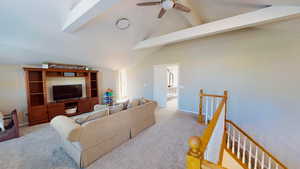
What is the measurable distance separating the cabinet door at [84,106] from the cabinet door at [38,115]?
0.88 meters

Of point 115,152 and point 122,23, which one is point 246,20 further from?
point 115,152

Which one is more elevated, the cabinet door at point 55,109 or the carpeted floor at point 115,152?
the cabinet door at point 55,109

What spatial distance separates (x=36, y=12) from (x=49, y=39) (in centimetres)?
75

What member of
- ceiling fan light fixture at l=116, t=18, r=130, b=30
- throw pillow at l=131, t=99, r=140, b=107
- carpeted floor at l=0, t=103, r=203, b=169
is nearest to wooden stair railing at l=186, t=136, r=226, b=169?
carpeted floor at l=0, t=103, r=203, b=169

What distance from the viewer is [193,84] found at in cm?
408

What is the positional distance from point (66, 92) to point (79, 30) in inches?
88.6

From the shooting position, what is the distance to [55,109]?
3355 millimetres

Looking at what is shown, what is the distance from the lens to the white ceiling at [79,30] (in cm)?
192

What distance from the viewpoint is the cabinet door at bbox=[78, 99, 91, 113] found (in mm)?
3908

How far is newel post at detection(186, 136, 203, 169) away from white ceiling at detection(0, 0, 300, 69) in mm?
2540

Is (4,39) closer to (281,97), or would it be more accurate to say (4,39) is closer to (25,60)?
(25,60)

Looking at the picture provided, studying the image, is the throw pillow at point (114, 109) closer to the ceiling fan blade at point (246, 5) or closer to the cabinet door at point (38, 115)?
the cabinet door at point (38, 115)

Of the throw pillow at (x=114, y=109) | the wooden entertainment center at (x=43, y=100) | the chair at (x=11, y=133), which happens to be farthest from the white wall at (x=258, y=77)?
the chair at (x=11, y=133)

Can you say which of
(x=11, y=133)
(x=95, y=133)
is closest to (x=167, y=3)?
(x=95, y=133)
